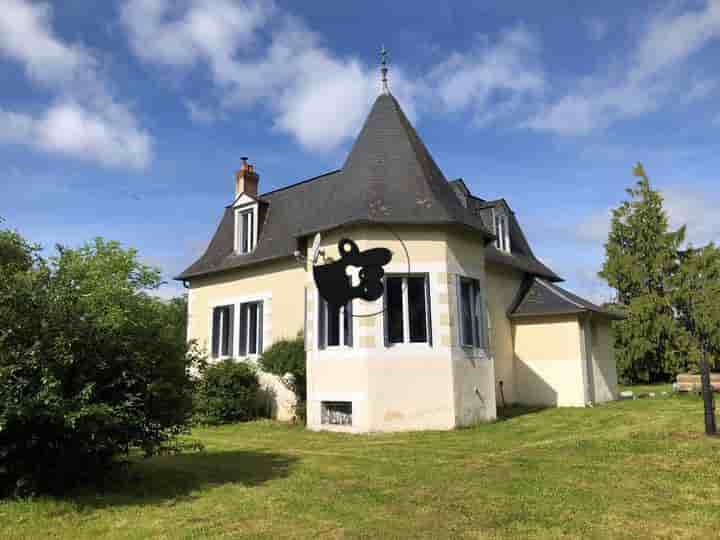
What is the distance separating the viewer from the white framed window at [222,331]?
18250mm

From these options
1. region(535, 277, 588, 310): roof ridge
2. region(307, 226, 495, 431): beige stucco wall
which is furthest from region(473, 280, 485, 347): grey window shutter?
region(535, 277, 588, 310): roof ridge

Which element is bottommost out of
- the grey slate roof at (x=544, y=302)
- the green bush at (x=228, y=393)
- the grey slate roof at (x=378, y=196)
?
the green bush at (x=228, y=393)

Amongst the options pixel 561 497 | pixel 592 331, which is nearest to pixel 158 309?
pixel 561 497

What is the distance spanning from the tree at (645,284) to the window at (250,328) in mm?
20653

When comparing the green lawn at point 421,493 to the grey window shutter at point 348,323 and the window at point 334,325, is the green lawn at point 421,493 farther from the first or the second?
the window at point 334,325

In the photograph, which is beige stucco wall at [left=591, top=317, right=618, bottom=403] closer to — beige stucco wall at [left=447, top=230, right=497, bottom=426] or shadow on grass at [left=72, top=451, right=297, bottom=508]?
beige stucco wall at [left=447, top=230, right=497, bottom=426]

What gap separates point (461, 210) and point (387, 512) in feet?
30.8

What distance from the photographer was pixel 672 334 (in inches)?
Result: 1145

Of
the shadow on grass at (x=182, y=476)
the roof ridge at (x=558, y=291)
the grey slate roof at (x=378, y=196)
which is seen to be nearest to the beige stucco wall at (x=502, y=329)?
the grey slate roof at (x=378, y=196)

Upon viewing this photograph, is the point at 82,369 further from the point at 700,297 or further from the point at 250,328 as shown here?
the point at 700,297

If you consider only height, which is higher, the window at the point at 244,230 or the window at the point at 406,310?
the window at the point at 244,230

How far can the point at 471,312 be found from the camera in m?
14.0

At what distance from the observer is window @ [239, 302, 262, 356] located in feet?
56.9

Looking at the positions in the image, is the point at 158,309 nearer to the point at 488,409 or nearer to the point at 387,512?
the point at 387,512
